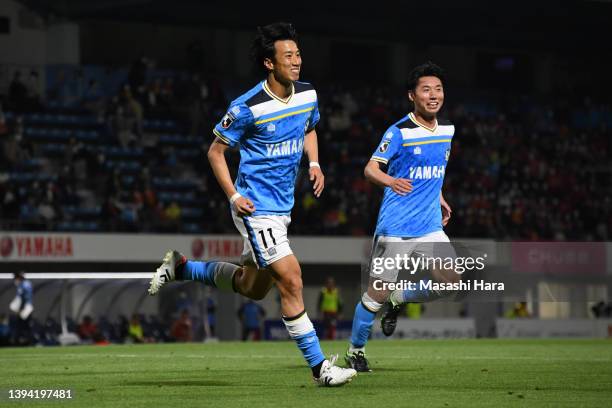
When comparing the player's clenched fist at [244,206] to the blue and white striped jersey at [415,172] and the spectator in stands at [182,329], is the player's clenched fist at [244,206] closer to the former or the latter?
the blue and white striped jersey at [415,172]

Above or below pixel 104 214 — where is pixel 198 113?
above

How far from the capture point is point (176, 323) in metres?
32.3

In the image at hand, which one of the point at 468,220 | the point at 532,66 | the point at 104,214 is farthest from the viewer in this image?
the point at 532,66

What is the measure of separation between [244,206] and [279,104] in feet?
2.90

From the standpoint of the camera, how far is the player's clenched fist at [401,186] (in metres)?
10.8

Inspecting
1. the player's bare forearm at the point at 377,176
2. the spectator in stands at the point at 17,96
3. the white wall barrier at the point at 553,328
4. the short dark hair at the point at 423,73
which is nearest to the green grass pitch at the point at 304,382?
the player's bare forearm at the point at 377,176

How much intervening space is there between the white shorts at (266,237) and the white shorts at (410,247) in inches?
92.4

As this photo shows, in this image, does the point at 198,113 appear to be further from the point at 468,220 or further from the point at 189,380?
the point at 189,380

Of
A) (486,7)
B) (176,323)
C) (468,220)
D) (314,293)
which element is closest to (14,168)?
(176,323)

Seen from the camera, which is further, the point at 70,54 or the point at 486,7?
the point at 486,7

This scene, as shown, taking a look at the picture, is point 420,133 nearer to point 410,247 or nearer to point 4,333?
point 410,247

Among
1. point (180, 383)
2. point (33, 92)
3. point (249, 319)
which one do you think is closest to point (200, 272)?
point (180, 383)

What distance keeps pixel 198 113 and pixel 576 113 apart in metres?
15.7

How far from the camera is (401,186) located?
10781 mm
